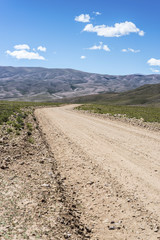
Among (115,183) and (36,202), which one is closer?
(36,202)

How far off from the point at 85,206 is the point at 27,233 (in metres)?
2.28

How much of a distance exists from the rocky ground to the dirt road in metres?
0.41

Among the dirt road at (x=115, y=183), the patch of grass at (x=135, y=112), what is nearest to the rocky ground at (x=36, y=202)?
the dirt road at (x=115, y=183)

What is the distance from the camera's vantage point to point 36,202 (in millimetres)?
6441

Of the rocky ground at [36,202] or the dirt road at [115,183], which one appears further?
the dirt road at [115,183]

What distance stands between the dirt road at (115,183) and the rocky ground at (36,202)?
0.41m

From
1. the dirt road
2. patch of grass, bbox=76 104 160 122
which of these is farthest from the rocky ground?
patch of grass, bbox=76 104 160 122

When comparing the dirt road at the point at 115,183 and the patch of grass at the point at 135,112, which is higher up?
the patch of grass at the point at 135,112

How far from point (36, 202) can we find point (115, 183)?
3.23 metres

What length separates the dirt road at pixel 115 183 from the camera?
5.71m

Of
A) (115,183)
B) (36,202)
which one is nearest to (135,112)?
(115,183)

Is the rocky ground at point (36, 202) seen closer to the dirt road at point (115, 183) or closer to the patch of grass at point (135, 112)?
the dirt road at point (115, 183)

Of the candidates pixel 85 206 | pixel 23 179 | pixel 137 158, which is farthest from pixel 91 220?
pixel 137 158

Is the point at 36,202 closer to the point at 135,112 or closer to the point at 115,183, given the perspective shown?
the point at 115,183
